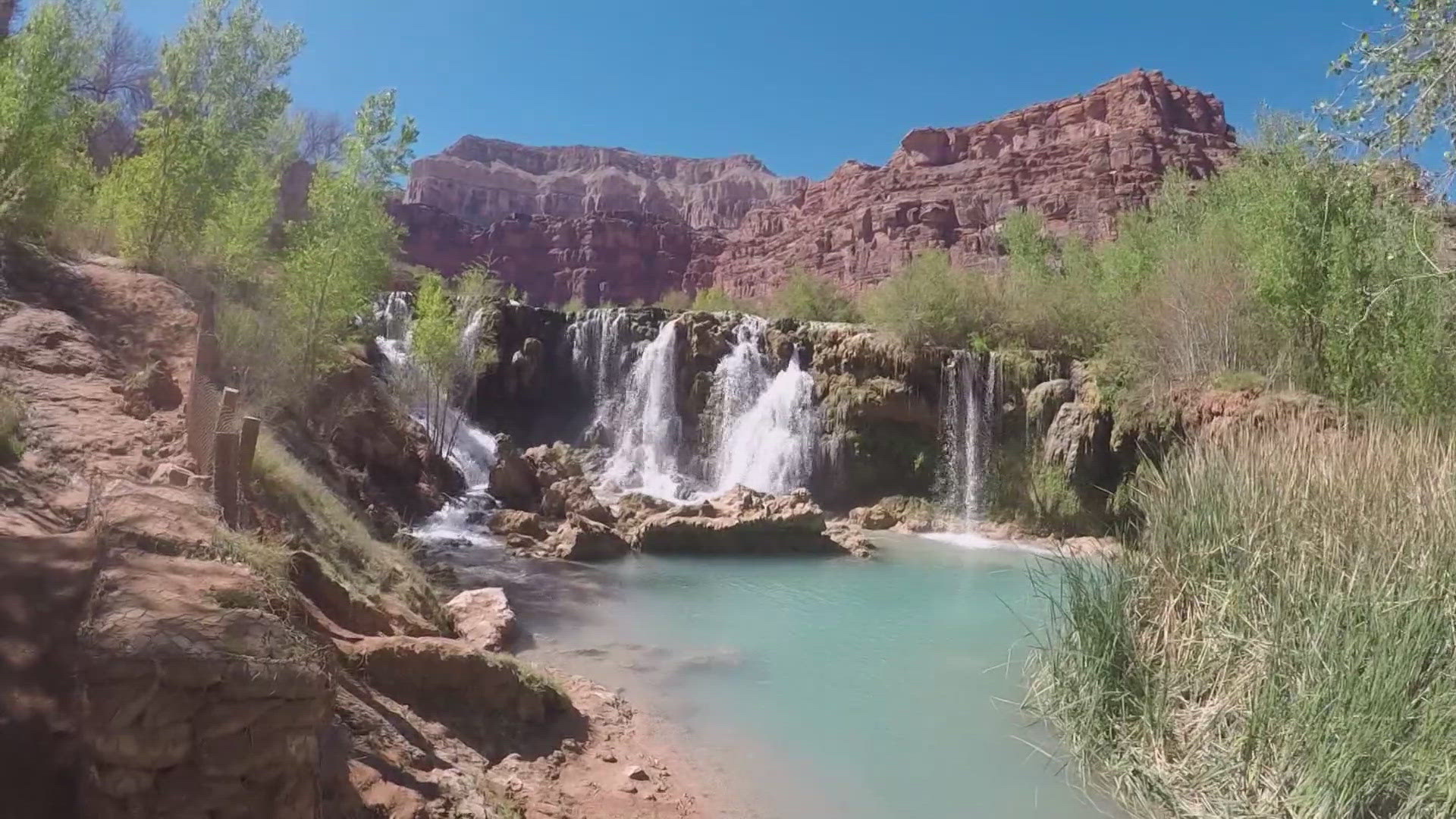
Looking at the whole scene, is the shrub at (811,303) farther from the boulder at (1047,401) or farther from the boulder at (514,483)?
the boulder at (514,483)

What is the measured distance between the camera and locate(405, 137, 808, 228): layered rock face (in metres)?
90.4

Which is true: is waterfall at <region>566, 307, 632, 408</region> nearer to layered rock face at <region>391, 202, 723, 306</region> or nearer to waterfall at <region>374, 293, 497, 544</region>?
waterfall at <region>374, 293, 497, 544</region>

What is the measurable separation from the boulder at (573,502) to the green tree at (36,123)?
349 inches

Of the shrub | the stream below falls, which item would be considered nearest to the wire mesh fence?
the stream below falls

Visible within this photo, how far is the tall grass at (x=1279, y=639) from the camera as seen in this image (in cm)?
434

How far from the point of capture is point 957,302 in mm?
23188

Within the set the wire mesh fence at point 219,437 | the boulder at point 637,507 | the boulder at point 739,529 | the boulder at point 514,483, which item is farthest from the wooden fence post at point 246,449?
the boulder at point 514,483

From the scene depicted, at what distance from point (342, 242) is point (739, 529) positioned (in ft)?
27.3

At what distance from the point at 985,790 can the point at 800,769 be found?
50.9 inches

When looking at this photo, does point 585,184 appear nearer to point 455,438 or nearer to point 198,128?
point 455,438

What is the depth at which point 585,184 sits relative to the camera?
101125 millimetres

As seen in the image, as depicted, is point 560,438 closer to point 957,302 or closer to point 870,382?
point 870,382

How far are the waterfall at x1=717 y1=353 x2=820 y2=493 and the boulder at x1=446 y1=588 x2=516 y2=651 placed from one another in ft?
41.7

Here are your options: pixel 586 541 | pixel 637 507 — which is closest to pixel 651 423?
pixel 637 507
